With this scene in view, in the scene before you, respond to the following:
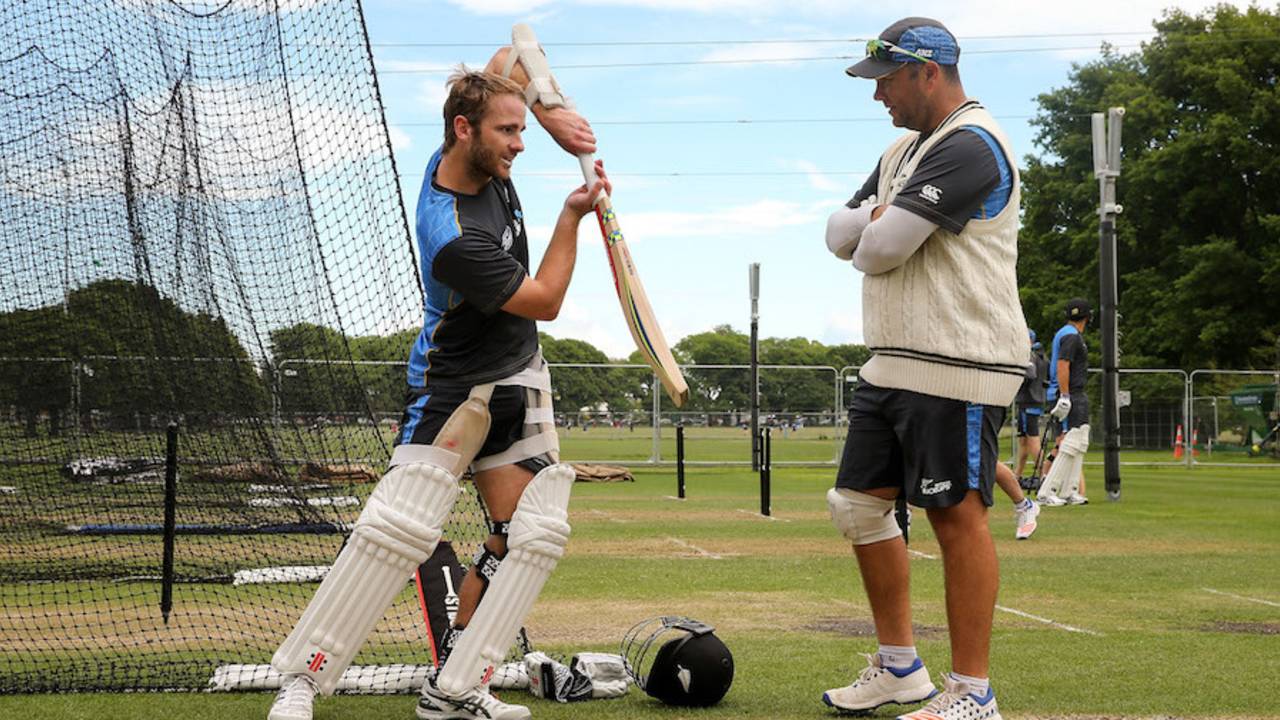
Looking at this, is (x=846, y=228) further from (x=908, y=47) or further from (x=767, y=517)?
(x=767, y=517)

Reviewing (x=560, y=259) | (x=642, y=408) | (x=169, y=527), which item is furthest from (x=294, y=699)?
(x=642, y=408)

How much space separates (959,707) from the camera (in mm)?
4758

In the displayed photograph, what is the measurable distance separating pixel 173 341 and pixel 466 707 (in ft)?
30.8

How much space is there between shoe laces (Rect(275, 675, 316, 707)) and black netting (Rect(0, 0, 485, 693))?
1.18 metres

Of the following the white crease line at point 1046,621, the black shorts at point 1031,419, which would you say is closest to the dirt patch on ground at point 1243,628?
the white crease line at point 1046,621

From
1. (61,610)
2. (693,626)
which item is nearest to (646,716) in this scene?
(693,626)

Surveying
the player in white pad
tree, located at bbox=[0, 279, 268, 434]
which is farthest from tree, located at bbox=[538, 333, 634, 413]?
tree, located at bbox=[0, 279, 268, 434]

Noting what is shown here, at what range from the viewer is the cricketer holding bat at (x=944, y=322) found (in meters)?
4.77

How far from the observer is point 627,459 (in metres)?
28.4

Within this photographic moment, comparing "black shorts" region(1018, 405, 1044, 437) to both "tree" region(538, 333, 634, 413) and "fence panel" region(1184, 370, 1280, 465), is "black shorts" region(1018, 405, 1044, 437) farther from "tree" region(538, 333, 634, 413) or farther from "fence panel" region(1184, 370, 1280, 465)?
"fence panel" region(1184, 370, 1280, 465)

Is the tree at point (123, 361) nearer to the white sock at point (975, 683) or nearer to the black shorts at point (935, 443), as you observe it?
the black shorts at point (935, 443)

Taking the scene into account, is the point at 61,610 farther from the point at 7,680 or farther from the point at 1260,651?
the point at 1260,651

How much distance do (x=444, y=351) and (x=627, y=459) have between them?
77.3 feet

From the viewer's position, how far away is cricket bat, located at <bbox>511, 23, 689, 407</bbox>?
4.85 meters
